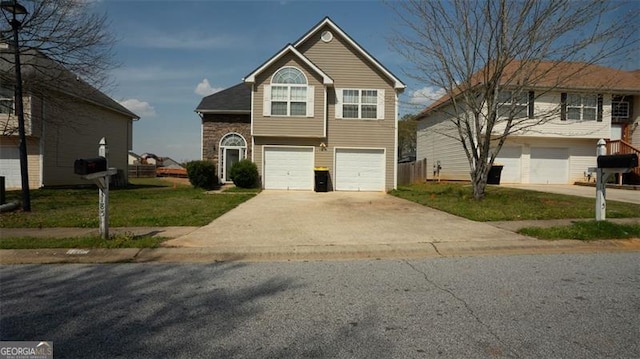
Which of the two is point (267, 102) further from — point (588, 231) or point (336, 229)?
point (588, 231)

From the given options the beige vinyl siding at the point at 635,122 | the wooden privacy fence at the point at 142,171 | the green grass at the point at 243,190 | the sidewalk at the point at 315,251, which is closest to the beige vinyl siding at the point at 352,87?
the green grass at the point at 243,190

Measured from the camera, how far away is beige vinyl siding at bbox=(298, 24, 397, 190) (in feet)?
66.0

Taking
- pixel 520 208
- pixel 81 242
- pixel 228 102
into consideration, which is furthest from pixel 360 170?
pixel 81 242

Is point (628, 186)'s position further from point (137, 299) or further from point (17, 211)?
point (17, 211)

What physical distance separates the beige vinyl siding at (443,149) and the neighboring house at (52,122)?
55.9 feet

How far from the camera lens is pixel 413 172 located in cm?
2517

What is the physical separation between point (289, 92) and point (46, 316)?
54.5ft

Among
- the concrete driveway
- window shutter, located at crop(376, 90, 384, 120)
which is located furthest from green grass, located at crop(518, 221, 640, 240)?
window shutter, located at crop(376, 90, 384, 120)

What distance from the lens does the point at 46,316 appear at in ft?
12.8

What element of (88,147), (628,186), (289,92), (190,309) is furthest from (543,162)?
(88,147)

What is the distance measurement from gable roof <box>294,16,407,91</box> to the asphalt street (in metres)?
15.6

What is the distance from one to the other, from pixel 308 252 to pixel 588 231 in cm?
546

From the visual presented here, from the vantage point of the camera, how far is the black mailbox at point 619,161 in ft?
24.6

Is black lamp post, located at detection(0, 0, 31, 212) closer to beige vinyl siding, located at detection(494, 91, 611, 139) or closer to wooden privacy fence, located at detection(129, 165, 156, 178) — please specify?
beige vinyl siding, located at detection(494, 91, 611, 139)
